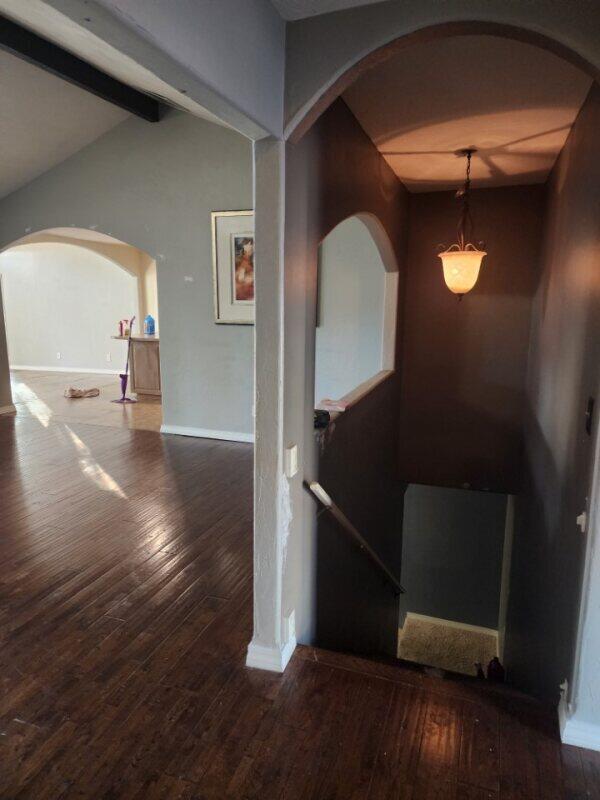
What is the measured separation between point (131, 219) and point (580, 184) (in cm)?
425

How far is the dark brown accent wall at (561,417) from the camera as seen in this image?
6.68 ft

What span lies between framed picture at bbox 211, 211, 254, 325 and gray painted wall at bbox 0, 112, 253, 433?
91 mm

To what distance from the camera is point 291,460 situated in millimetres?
2145

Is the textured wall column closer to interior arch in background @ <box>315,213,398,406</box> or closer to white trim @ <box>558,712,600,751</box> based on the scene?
white trim @ <box>558,712,600,751</box>

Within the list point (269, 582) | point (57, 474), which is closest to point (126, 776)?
point (269, 582)

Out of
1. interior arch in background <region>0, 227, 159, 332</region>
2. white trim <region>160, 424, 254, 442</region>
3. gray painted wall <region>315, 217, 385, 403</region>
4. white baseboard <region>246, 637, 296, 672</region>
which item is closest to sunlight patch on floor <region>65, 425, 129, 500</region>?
white trim <region>160, 424, 254, 442</region>

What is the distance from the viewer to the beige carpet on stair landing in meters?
6.04

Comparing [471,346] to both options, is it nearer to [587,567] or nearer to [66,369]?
[587,567]

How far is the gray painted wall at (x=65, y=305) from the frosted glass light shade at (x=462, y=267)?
7246 millimetres

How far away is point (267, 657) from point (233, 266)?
3.82 m

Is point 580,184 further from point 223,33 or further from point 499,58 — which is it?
point 223,33

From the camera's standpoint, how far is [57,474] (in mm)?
4449

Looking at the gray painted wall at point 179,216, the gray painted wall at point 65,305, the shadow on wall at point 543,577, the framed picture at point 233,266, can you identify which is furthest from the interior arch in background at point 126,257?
the shadow on wall at point 543,577

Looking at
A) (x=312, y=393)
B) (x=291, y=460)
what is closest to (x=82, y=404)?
(x=312, y=393)
